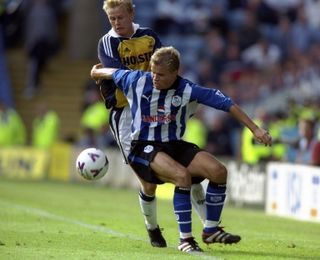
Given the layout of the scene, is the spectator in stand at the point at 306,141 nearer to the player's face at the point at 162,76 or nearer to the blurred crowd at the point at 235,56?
the blurred crowd at the point at 235,56

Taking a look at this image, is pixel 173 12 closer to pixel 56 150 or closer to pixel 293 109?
pixel 56 150

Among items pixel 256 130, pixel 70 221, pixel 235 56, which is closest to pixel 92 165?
pixel 256 130

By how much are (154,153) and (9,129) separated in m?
17.1

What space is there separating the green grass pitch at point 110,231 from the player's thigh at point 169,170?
0.66m

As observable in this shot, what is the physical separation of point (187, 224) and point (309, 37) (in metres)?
17.2

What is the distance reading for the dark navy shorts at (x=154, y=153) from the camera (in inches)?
409

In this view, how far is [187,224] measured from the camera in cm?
1014

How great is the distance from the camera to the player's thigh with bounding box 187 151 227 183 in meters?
10.2

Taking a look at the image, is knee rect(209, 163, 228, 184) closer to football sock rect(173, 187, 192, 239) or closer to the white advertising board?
football sock rect(173, 187, 192, 239)

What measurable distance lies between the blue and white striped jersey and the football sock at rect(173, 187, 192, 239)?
22.4 inches

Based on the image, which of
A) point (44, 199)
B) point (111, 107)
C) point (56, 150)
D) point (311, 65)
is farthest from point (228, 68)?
point (111, 107)

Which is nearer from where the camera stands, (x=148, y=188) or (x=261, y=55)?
(x=148, y=188)

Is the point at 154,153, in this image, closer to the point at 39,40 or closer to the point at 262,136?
the point at 262,136

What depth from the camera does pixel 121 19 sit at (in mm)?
10758
